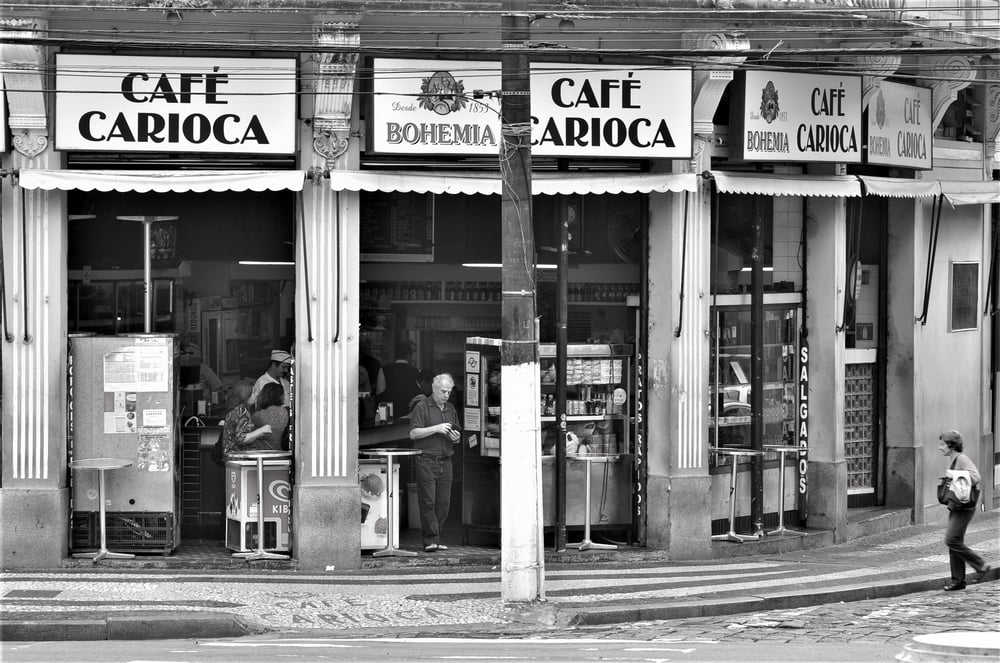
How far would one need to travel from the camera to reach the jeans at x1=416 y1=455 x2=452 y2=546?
50.6 feet

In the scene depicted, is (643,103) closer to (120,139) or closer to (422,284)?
(422,284)

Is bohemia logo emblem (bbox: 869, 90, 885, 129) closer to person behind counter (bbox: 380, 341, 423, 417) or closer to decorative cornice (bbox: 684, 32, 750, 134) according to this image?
decorative cornice (bbox: 684, 32, 750, 134)

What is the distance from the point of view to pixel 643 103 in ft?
49.9

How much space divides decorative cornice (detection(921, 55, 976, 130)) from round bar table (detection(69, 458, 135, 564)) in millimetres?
10687

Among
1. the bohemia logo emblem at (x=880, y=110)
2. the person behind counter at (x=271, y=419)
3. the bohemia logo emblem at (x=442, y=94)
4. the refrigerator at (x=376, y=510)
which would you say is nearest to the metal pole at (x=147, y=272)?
the person behind counter at (x=271, y=419)

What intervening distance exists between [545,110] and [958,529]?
19.7 ft

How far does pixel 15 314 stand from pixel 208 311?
2.06 metres

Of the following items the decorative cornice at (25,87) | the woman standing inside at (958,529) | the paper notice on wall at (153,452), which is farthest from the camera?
the paper notice on wall at (153,452)

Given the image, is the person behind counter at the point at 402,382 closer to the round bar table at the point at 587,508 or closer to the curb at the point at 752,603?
the round bar table at the point at 587,508

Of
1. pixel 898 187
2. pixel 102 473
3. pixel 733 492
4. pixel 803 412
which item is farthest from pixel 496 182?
pixel 898 187

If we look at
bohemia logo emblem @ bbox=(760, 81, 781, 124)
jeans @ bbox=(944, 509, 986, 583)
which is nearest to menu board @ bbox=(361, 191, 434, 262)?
bohemia logo emblem @ bbox=(760, 81, 781, 124)

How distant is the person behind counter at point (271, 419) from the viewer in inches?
596

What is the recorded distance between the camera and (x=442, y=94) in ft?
48.3

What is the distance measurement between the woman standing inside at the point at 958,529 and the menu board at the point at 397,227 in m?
5.89
